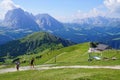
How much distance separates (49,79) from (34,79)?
294cm

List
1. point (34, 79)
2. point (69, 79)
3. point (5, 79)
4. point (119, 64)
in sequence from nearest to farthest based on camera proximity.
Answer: point (69, 79), point (34, 79), point (5, 79), point (119, 64)

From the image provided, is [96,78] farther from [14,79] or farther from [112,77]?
[14,79]

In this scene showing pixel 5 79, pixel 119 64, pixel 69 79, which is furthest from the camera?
pixel 119 64

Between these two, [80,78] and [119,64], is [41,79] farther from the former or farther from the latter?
[119,64]

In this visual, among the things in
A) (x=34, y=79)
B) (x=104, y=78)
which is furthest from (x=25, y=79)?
(x=104, y=78)

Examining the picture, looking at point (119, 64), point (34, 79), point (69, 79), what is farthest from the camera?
point (119, 64)

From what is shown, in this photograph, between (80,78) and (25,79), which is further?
(25,79)

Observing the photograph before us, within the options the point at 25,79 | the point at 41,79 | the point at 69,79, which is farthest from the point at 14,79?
the point at 69,79

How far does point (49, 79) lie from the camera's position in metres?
47.4

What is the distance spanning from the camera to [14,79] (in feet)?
170

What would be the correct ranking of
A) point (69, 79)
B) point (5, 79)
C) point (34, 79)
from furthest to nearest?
1. point (5, 79)
2. point (34, 79)
3. point (69, 79)

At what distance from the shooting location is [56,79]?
46.8 metres

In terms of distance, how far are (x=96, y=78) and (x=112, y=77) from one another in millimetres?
3265

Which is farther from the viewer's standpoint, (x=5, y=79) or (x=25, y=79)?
(x=5, y=79)
